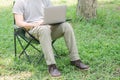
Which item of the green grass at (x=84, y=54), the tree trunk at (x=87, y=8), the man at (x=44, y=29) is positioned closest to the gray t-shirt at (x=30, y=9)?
the man at (x=44, y=29)

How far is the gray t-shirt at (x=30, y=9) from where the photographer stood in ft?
16.1

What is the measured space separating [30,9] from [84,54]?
115 cm

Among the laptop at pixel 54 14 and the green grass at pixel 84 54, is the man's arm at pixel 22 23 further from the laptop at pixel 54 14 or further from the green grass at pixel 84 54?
the green grass at pixel 84 54

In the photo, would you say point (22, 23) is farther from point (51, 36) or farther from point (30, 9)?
point (51, 36)

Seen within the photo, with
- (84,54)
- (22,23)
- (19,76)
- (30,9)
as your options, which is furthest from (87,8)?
(19,76)

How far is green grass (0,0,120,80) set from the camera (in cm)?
471

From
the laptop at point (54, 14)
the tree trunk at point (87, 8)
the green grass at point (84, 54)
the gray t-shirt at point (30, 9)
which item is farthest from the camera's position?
the tree trunk at point (87, 8)

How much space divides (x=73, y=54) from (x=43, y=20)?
2.17 ft

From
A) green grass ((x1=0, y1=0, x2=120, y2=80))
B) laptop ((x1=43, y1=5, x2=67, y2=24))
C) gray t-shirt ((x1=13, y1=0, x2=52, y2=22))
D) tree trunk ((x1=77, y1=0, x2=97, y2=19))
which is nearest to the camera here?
laptop ((x1=43, y1=5, x2=67, y2=24))

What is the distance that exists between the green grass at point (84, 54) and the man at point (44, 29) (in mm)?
159

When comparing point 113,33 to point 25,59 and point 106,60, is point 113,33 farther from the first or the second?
point 25,59

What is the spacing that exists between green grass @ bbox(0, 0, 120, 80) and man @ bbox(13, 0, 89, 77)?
0.16m

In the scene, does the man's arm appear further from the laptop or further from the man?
the laptop

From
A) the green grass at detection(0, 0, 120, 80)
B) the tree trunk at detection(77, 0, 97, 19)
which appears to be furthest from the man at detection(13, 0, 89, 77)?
the tree trunk at detection(77, 0, 97, 19)
